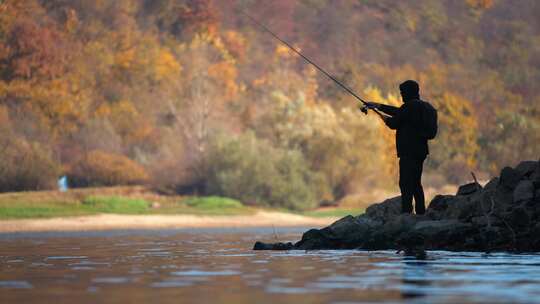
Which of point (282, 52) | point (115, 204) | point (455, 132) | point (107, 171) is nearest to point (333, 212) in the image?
point (107, 171)

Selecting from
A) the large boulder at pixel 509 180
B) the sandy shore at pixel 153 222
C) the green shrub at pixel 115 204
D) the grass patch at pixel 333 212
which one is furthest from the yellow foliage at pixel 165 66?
the large boulder at pixel 509 180

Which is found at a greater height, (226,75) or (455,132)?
(226,75)

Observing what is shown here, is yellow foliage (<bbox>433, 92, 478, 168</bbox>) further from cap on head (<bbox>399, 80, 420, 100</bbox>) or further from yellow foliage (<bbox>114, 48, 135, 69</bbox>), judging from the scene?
cap on head (<bbox>399, 80, 420, 100</bbox>)

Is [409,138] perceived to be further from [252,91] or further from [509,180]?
[252,91]

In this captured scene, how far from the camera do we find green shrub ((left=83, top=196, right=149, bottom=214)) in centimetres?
4500

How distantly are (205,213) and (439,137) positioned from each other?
92.3ft

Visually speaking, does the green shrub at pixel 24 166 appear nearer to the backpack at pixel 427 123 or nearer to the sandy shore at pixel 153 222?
the sandy shore at pixel 153 222

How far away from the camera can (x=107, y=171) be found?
5484cm

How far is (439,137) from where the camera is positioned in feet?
238

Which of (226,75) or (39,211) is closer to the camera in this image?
(39,211)

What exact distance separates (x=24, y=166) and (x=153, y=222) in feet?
28.2

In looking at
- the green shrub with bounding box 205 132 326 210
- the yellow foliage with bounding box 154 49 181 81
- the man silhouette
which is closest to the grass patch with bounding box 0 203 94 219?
the green shrub with bounding box 205 132 326 210

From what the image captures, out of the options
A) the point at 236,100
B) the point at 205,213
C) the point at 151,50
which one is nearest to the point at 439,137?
the point at 236,100

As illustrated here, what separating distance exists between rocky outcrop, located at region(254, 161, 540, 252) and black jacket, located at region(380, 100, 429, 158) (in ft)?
3.18
